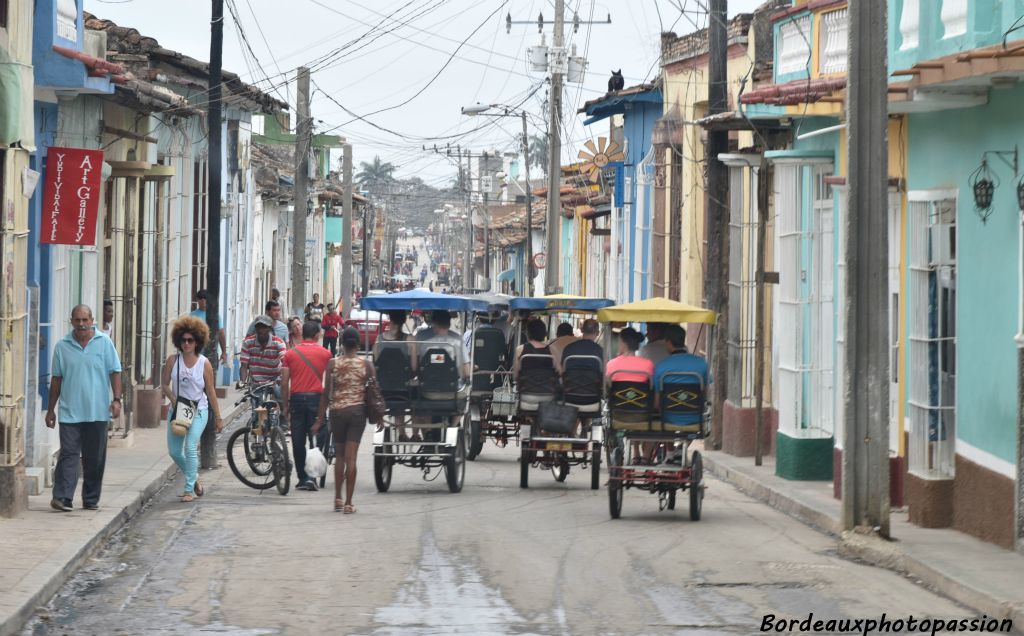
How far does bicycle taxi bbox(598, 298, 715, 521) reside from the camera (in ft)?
49.6

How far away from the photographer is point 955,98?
529 inches

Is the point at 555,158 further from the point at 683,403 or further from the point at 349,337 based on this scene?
the point at 683,403

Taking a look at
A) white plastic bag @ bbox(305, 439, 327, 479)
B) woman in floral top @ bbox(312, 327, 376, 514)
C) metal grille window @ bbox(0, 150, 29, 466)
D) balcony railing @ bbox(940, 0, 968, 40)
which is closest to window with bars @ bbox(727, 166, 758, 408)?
white plastic bag @ bbox(305, 439, 327, 479)

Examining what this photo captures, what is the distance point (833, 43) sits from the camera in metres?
17.9

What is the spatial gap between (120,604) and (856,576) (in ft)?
17.1

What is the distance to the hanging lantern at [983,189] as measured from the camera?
44.0 feet

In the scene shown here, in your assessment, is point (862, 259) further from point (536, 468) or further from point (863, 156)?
point (536, 468)

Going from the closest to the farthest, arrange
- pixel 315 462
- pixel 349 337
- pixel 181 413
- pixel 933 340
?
pixel 933 340, pixel 349 337, pixel 181 413, pixel 315 462

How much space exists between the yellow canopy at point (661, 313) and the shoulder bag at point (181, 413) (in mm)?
4390

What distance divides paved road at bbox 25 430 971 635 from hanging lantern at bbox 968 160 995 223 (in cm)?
306

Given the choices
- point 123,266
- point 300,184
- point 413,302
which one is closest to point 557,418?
point 413,302

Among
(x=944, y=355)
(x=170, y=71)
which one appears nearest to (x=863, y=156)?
(x=944, y=355)

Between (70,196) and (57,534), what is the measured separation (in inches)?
→ 204

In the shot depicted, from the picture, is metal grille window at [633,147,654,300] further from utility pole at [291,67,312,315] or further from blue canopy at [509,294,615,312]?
blue canopy at [509,294,615,312]
